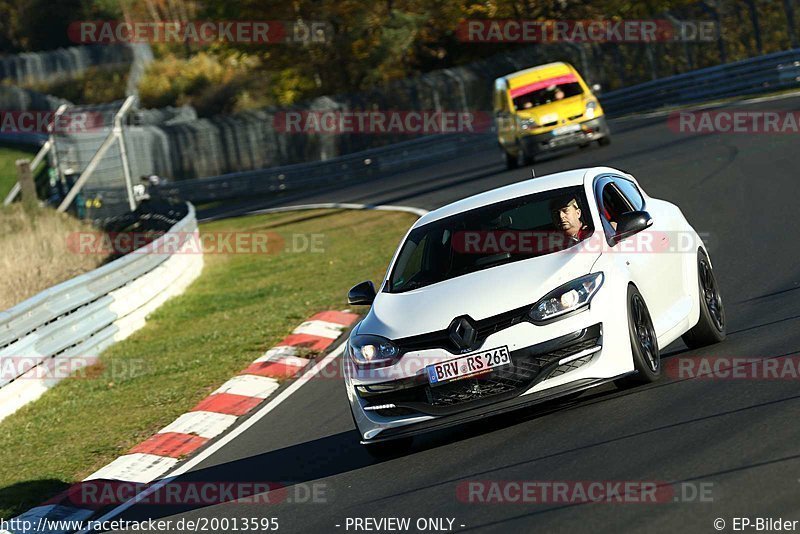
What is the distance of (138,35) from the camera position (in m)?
78.2

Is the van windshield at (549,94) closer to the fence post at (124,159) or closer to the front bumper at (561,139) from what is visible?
the front bumper at (561,139)

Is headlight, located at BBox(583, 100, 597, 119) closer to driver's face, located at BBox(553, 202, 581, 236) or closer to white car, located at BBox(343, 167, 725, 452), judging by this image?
white car, located at BBox(343, 167, 725, 452)

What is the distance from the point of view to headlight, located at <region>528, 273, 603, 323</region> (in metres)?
8.08

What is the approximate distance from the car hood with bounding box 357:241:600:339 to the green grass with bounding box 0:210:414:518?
3235 millimetres

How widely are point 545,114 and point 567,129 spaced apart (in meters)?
0.61

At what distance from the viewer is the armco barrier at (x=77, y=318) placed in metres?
13.4

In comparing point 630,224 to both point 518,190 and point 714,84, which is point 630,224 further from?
point 714,84

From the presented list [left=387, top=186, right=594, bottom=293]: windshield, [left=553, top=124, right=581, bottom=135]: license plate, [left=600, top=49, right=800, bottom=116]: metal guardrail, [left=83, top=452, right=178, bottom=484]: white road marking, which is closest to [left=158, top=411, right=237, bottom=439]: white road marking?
[left=83, top=452, right=178, bottom=484]: white road marking

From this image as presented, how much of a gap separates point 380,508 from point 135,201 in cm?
2582

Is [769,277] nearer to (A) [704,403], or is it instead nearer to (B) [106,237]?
(A) [704,403]

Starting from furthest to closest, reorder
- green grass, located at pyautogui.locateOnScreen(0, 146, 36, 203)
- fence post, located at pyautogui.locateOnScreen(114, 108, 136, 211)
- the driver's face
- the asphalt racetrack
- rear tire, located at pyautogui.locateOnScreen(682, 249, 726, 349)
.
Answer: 1. green grass, located at pyautogui.locateOnScreen(0, 146, 36, 203)
2. fence post, located at pyautogui.locateOnScreen(114, 108, 136, 211)
3. rear tire, located at pyautogui.locateOnScreen(682, 249, 726, 349)
4. the driver's face
5. the asphalt racetrack

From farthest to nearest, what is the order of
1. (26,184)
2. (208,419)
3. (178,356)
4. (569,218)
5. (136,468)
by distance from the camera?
(26,184) → (178,356) → (208,419) → (136,468) → (569,218)

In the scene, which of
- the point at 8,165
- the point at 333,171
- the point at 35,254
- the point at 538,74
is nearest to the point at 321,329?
the point at 35,254

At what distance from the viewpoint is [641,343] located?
335 inches
